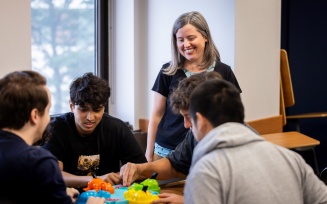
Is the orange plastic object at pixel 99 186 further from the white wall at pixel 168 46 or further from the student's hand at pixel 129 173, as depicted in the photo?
the white wall at pixel 168 46

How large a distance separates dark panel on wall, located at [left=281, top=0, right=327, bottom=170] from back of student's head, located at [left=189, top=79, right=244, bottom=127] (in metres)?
3.35

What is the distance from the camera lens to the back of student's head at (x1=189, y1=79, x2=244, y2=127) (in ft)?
4.88

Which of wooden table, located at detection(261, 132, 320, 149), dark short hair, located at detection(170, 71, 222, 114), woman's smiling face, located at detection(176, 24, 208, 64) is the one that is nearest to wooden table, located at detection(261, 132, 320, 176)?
wooden table, located at detection(261, 132, 320, 149)

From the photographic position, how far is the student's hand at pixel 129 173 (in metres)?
2.21

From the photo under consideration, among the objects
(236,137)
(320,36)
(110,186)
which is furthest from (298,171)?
(320,36)

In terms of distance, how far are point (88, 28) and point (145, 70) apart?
0.54 metres

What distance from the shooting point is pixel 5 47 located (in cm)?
279

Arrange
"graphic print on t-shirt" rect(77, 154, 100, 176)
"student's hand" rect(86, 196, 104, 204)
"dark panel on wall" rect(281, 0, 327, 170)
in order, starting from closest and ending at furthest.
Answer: "student's hand" rect(86, 196, 104, 204) → "graphic print on t-shirt" rect(77, 154, 100, 176) → "dark panel on wall" rect(281, 0, 327, 170)

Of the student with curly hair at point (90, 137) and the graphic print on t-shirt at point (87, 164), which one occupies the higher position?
the student with curly hair at point (90, 137)

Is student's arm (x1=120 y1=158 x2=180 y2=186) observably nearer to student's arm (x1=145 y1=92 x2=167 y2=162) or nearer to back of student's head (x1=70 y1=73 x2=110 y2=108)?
back of student's head (x1=70 y1=73 x2=110 y2=108)

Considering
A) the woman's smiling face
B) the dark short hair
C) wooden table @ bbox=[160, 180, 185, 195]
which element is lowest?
wooden table @ bbox=[160, 180, 185, 195]

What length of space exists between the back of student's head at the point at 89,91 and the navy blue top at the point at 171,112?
57 cm

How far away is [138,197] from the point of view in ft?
6.18

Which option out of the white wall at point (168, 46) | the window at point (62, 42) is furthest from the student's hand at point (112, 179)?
the white wall at point (168, 46)
